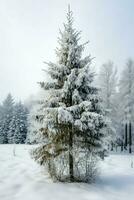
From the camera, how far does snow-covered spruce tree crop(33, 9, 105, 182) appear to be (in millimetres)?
10977

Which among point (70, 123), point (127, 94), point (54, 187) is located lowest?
point (54, 187)

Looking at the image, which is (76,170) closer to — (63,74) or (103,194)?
(103,194)

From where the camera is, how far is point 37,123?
11.8 meters

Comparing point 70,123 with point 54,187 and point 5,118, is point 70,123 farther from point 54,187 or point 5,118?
point 5,118

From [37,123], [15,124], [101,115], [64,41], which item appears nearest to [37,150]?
[37,123]

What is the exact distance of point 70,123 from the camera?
1113cm

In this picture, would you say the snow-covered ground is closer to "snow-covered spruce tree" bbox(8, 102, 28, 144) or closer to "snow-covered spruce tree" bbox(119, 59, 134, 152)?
"snow-covered spruce tree" bbox(119, 59, 134, 152)

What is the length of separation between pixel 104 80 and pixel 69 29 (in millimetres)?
23673

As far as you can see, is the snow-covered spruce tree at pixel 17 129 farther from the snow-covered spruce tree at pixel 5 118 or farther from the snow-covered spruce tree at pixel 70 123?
the snow-covered spruce tree at pixel 70 123

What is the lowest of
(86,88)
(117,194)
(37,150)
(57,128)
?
(117,194)

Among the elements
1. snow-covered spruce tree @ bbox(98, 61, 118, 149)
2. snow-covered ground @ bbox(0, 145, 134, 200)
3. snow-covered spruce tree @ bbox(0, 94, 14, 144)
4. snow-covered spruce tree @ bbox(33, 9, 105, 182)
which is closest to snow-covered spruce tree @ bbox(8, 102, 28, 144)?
snow-covered spruce tree @ bbox(0, 94, 14, 144)

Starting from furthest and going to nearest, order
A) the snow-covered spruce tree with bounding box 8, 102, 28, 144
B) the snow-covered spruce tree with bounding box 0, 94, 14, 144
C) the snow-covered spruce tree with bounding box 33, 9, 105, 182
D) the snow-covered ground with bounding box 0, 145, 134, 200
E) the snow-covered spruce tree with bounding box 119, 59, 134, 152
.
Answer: the snow-covered spruce tree with bounding box 0, 94, 14, 144 → the snow-covered spruce tree with bounding box 8, 102, 28, 144 → the snow-covered spruce tree with bounding box 119, 59, 134, 152 → the snow-covered spruce tree with bounding box 33, 9, 105, 182 → the snow-covered ground with bounding box 0, 145, 134, 200

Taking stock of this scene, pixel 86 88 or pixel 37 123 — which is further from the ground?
pixel 86 88

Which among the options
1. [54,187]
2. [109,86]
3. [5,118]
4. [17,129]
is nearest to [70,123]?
[54,187]
